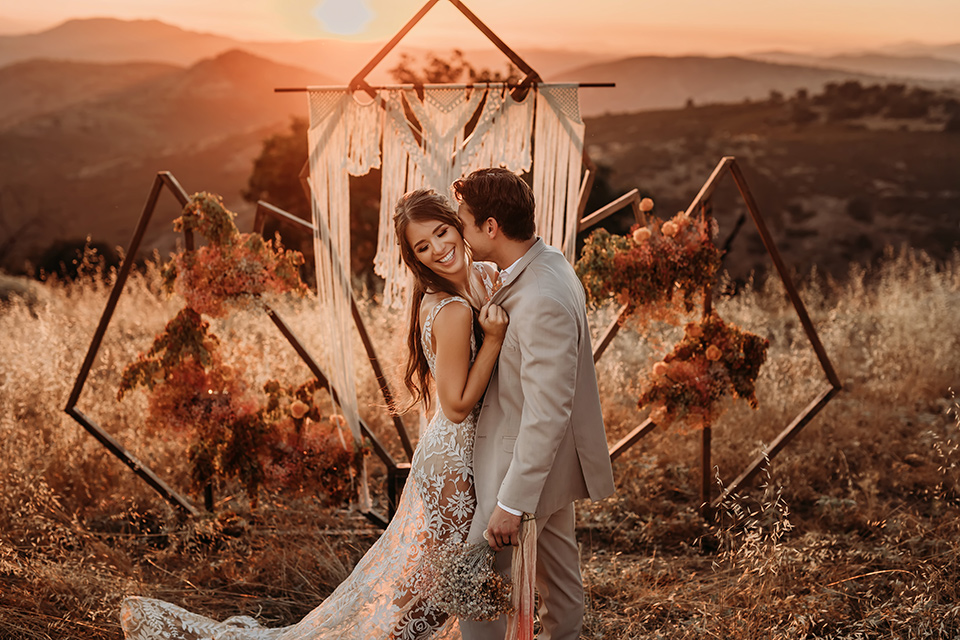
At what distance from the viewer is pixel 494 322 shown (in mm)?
2242

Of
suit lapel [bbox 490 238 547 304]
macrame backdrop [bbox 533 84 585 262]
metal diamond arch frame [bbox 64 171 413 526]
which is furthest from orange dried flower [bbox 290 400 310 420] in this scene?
suit lapel [bbox 490 238 547 304]

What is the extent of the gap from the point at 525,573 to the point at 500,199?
110 cm

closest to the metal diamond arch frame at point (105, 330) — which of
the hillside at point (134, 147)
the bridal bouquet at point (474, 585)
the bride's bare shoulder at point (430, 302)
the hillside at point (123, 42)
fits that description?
the bride's bare shoulder at point (430, 302)

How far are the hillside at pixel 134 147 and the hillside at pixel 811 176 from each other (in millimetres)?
11495

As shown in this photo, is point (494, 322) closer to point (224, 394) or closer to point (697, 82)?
point (224, 394)

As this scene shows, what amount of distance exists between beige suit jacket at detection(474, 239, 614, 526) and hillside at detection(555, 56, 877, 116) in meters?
26.4

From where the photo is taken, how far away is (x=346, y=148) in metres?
3.69

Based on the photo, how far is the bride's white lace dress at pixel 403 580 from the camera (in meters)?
2.50

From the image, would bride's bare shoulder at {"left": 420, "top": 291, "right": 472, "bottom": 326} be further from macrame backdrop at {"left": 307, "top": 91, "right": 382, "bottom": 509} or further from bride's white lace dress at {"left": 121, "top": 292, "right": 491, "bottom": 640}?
macrame backdrop at {"left": 307, "top": 91, "right": 382, "bottom": 509}

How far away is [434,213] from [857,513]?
3264 millimetres

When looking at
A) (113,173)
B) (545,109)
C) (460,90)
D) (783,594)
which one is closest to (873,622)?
(783,594)

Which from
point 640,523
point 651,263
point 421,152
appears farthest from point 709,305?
point 421,152

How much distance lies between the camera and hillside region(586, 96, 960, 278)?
19.4 metres

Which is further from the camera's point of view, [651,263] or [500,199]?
[651,263]
